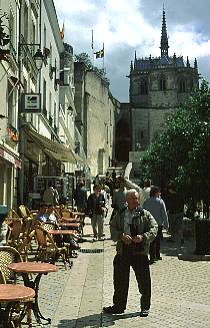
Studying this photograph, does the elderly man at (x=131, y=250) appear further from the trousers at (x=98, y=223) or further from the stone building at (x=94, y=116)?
the stone building at (x=94, y=116)

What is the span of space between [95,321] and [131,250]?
39.5 inches

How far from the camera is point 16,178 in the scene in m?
18.0

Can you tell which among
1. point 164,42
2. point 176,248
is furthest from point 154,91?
point 176,248

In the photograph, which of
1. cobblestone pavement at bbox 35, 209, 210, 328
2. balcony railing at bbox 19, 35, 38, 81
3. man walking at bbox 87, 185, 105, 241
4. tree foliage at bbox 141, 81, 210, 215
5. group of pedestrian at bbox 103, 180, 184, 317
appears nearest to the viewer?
cobblestone pavement at bbox 35, 209, 210, 328

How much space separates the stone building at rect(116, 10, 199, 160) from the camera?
8519 cm

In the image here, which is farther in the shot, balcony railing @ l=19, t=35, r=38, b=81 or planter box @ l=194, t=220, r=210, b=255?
balcony railing @ l=19, t=35, r=38, b=81

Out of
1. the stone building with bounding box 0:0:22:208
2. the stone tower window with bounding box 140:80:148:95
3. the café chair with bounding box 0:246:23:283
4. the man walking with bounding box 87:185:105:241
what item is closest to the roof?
the stone tower window with bounding box 140:80:148:95

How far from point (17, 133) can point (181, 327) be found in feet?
40.0

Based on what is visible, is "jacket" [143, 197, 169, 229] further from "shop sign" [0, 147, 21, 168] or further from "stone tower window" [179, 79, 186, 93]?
"stone tower window" [179, 79, 186, 93]

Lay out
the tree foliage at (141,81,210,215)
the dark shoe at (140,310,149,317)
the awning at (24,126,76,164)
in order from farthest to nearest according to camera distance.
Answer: the awning at (24,126,76,164) → the tree foliage at (141,81,210,215) → the dark shoe at (140,310,149,317)

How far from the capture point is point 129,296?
799 cm

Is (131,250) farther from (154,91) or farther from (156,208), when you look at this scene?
(154,91)

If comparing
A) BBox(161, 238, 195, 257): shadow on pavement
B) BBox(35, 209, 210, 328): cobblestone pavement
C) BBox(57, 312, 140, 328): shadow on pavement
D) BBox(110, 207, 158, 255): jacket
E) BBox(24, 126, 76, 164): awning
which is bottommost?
BBox(57, 312, 140, 328): shadow on pavement

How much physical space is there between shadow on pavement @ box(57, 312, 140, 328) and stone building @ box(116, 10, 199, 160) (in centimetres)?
7610
